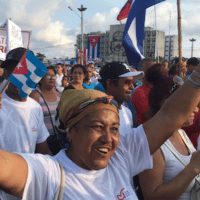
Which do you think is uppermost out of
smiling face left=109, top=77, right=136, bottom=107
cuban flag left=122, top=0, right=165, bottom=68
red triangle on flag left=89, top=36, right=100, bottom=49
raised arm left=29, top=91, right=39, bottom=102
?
red triangle on flag left=89, top=36, right=100, bottom=49

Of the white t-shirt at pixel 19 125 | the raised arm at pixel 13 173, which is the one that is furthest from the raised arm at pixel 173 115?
the white t-shirt at pixel 19 125

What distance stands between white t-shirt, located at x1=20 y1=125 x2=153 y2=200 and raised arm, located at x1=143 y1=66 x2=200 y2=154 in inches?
2.4

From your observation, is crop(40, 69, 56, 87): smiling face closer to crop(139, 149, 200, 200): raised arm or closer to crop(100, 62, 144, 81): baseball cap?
crop(100, 62, 144, 81): baseball cap

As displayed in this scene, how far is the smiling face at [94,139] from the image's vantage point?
4.64 ft

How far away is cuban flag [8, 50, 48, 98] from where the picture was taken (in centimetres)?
221

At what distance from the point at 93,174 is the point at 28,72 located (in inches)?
47.1

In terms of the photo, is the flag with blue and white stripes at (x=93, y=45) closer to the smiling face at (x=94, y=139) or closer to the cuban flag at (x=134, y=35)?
the cuban flag at (x=134, y=35)

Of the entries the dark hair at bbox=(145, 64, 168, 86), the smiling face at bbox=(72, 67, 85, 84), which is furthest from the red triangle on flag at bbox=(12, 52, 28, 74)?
the smiling face at bbox=(72, 67, 85, 84)

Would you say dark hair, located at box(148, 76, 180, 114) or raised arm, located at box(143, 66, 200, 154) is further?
dark hair, located at box(148, 76, 180, 114)

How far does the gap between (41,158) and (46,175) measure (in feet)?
0.32

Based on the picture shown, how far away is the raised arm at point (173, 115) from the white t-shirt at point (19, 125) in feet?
4.58

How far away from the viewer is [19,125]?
250 centimetres

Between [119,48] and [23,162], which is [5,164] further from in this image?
[119,48]

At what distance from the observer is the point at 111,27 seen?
120 metres
